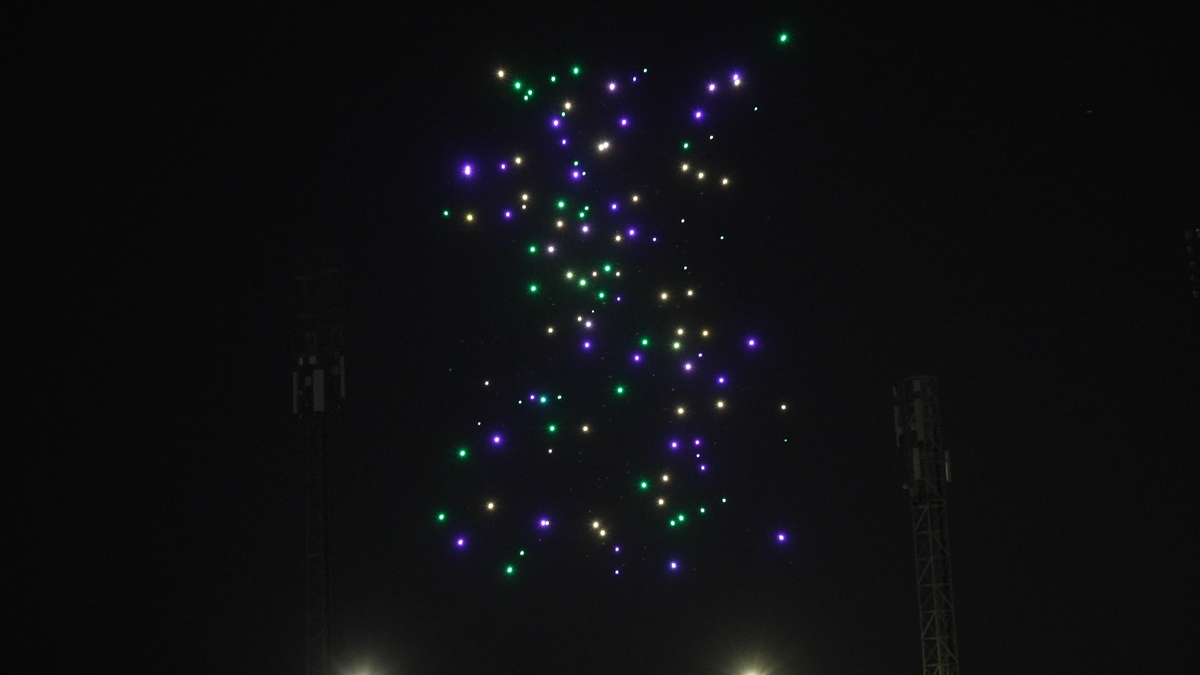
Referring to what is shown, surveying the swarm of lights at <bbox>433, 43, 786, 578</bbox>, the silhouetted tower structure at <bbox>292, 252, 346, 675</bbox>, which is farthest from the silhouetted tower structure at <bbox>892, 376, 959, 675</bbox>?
the silhouetted tower structure at <bbox>292, 252, 346, 675</bbox>

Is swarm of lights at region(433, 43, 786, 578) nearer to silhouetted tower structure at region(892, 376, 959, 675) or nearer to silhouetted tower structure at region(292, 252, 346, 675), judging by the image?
silhouetted tower structure at region(292, 252, 346, 675)

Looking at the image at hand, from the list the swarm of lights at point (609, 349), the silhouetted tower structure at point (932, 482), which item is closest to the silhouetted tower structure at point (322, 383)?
the swarm of lights at point (609, 349)

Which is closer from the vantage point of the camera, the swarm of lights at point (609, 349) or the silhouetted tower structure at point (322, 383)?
the silhouetted tower structure at point (322, 383)

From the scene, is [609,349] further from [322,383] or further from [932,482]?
[932,482]

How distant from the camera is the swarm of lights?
8.92 meters

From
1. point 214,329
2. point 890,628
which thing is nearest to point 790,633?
point 890,628

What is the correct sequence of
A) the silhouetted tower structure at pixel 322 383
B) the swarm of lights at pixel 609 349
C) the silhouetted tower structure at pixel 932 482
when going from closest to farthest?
the silhouetted tower structure at pixel 932 482
the silhouetted tower structure at pixel 322 383
the swarm of lights at pixel 609 349

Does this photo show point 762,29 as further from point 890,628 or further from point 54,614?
point 54,614

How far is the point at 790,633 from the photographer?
8.73 meters

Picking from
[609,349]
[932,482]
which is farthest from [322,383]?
[932,482]

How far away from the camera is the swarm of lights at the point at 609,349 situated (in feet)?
29.3

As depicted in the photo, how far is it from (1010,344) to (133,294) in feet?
20.4

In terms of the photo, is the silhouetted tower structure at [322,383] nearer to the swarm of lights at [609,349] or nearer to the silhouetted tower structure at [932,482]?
the swarm of lights at [609,349]

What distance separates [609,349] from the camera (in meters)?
9.05
